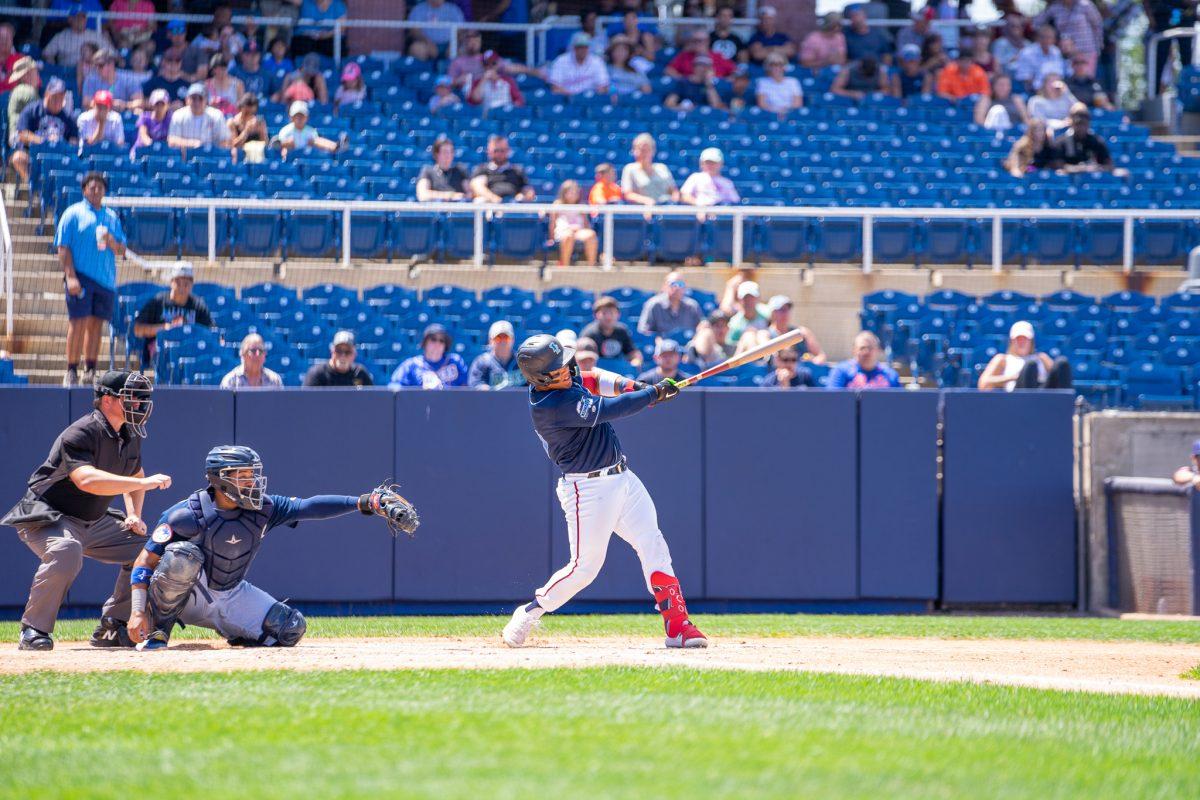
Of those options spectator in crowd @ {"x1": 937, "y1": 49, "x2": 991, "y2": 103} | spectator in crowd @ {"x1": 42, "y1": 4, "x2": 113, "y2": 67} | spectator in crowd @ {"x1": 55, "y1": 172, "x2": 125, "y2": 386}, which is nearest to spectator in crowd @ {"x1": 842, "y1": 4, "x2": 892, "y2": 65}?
spectator in crowd @ {"x1": 937, "y1": 49, "x2": 991, "y2": 103}

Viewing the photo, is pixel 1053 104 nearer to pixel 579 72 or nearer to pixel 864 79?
pixel 864 79

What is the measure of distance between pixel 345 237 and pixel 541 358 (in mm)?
7448

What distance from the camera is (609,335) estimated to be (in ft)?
44.0

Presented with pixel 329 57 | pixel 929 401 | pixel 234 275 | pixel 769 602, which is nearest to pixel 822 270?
pixel 929 401

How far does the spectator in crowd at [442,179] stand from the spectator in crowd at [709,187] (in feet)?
7.83

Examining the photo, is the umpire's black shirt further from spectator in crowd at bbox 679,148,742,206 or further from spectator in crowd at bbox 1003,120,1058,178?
spectator in crowd at bbox 1003,120,1058,178

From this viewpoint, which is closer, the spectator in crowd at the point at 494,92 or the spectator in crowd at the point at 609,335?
the spectator in crowd at the point at 609,335

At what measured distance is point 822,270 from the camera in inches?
623

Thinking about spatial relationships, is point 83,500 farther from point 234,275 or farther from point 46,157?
point 46,157

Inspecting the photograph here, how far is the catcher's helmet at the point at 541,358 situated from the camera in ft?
27.2

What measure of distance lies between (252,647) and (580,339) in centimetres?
551

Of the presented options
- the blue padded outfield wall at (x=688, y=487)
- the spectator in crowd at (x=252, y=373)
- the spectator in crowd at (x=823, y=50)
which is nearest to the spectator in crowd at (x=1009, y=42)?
the spectator in crowd at (x=823, y=50)

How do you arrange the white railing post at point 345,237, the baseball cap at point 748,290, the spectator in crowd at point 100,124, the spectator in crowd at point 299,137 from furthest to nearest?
the spectator in crowd at point 299,137 → the spectator in crowd at point 100,124 → the white railing post at point 345,237 → the baseball cap at point 748,290

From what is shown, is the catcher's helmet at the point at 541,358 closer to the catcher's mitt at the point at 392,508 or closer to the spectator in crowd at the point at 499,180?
the catcher's mitt at the point at 392,508
